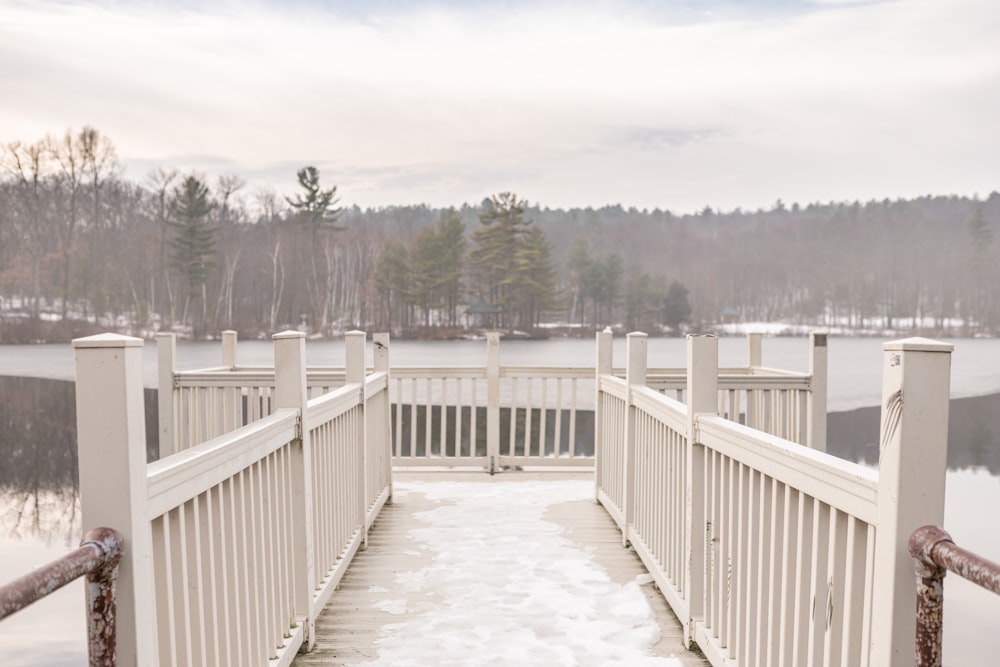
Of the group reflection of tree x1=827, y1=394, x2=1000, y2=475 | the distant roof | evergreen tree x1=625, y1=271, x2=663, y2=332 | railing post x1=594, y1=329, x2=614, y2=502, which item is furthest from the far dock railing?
evergreen tree x1=625, y1=271, x2=663, y2=332

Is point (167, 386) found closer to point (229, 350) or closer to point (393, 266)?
point (229, 350)

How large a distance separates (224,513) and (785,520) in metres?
1.48

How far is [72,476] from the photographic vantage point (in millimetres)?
13047

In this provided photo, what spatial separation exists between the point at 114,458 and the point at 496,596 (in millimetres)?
2235

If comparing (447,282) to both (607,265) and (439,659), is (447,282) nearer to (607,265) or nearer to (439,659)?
(607,265)

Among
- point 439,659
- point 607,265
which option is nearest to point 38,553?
point 439,659

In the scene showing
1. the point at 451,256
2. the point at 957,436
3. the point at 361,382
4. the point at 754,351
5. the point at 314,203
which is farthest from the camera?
the point at 314,203

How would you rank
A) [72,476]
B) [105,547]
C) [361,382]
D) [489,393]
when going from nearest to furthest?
[105,547] → [361,382] → [489,393] → [72,476]

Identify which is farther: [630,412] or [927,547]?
[630,412]

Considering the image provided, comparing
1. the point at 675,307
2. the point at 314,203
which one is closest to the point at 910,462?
the point at 314,203

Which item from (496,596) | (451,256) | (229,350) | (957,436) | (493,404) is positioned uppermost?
(451,256)

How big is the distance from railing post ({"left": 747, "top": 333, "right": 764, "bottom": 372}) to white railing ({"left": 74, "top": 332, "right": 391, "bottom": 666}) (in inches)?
126

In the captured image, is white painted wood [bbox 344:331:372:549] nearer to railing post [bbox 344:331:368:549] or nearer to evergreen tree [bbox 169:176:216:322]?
railing post [bbox 344:331:368:549]

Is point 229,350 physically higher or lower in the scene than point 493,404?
higher
